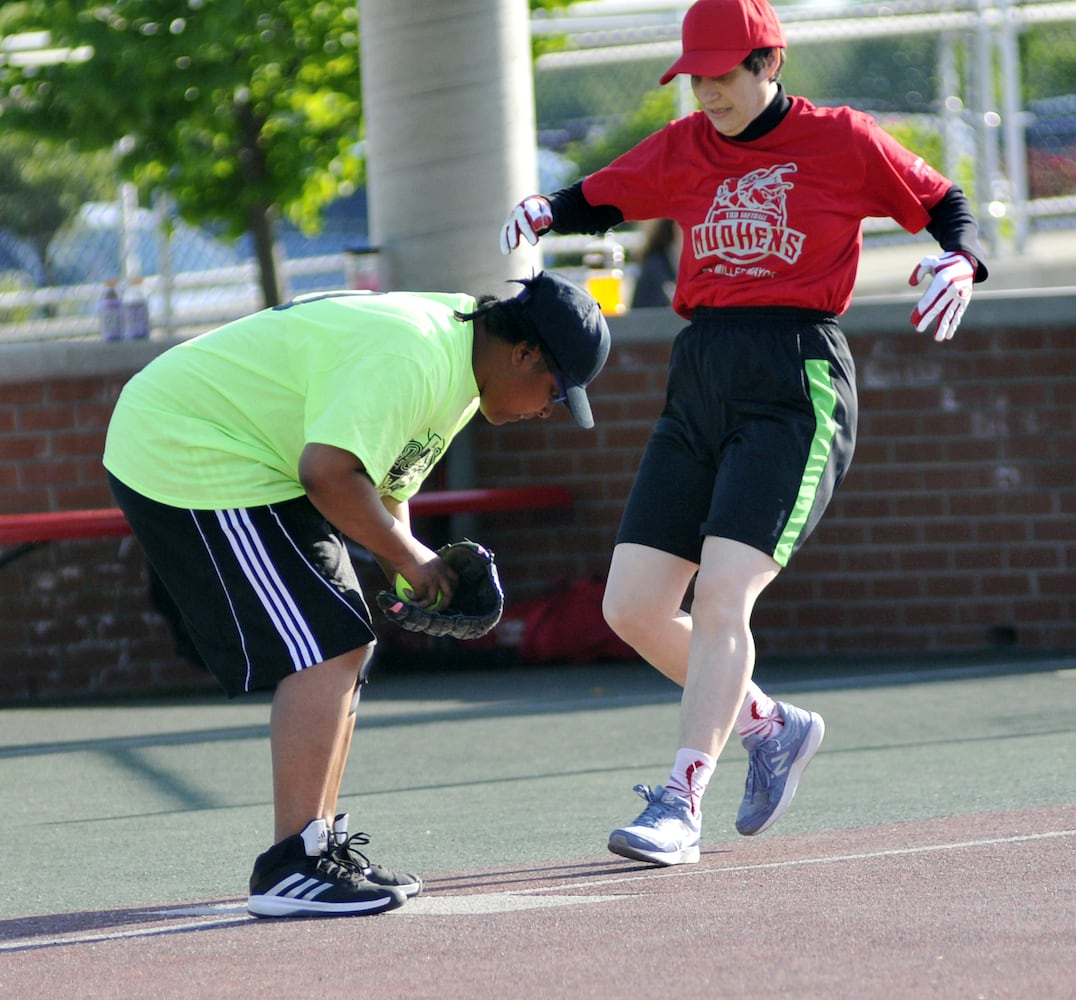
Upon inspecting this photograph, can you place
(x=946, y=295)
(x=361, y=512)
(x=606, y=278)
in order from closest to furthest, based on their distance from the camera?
(x=361, y=512) → (x=946, y=295) → (x=606, y=278)

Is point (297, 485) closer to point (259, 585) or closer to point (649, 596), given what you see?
point (259, 585)

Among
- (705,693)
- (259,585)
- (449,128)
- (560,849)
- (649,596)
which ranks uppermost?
(449,128)

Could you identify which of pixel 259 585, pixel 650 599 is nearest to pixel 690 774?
pixel 650 599

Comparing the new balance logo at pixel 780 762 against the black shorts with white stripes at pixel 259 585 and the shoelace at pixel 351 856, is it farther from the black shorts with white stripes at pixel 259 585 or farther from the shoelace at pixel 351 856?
the black shorts with white stripes at pixel 259 585

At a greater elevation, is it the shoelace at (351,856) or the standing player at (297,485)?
the standing player at (297,485)

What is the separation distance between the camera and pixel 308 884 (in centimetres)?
418

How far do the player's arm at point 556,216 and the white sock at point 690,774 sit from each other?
4.69 feet

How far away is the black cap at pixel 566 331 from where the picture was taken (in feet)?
13.3

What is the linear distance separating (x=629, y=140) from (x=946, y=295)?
994 cm

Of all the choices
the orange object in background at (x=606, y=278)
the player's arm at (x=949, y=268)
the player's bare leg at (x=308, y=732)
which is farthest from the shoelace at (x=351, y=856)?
the orange object in background at (x=606, y=278)

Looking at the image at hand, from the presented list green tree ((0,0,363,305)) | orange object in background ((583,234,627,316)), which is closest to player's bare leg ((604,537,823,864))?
orange object in background ((583,234,627,316))

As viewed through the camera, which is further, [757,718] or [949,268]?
[757,718]

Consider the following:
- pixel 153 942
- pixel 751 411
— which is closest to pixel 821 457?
pixel 751 411

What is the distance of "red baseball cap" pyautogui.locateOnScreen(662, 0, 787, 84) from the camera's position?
456 centimetres
